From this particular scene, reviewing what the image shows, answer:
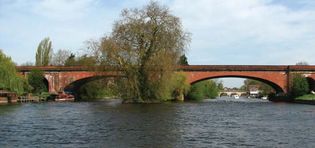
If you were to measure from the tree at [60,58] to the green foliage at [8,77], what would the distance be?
42.8 m

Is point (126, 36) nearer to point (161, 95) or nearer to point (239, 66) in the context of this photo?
point (161, 95)

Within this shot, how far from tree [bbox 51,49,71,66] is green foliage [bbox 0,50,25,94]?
42.8m

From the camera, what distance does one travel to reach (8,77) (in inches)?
2640

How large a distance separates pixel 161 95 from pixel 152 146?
3888 centimetres

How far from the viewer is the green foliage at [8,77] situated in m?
66.5

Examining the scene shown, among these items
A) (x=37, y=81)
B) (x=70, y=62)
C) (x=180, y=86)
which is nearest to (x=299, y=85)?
(x=180, y=86)

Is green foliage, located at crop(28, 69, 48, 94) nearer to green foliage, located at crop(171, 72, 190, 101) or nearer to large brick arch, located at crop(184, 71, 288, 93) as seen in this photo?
green foliage, located at crop(171, 72, 190, 101)

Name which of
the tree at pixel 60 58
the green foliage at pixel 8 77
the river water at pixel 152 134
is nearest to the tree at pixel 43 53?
the tree at pixel 60 58

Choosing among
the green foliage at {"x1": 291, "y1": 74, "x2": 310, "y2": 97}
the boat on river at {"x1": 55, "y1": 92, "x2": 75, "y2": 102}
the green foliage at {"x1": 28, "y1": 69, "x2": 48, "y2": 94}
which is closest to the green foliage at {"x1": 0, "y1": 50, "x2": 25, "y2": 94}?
the boat on river at {"x1": 55, "y1": 92, "x2": 75, "y2": 102}

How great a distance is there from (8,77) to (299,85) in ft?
144

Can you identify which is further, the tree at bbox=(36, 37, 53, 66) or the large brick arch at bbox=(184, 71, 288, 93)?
the tree at bbox=(36, 37, 53, 66)

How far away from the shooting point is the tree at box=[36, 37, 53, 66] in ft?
353

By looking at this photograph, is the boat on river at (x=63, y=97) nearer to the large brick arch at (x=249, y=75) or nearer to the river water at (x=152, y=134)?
the large brick arch at (x=249, y=75)

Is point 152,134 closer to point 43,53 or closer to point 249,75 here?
point 249,75
